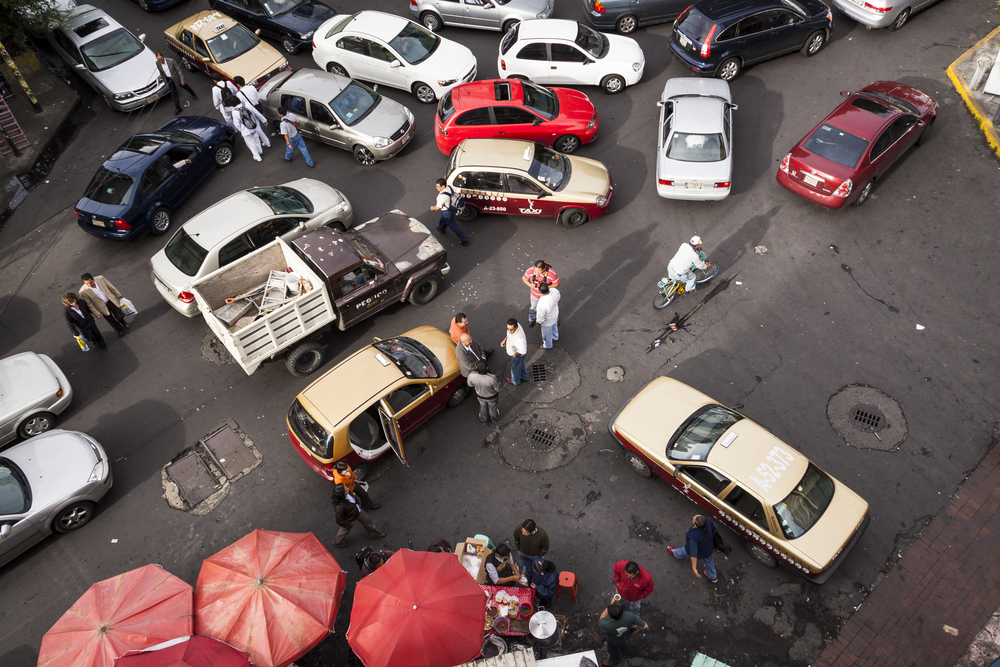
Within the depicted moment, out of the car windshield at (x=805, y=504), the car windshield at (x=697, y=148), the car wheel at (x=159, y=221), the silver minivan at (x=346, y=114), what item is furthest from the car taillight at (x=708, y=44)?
the car wheel at (x=159, y=221)

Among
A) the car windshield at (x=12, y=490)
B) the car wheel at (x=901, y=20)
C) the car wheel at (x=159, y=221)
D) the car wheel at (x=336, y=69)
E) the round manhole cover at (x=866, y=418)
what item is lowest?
the round manhole cover at (x=866, y=418)

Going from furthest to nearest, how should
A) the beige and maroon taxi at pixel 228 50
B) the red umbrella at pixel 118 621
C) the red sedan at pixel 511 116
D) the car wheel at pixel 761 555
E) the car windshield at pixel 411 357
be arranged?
the beige and maroon taxi at pixel 228 50 < the red sedan at pixel 511 116 < the car windshield at pixel 411 357 < the car wheel at pixel 761 555 < the red umbrella at pixel 118 621

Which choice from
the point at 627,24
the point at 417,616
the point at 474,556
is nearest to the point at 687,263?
the point at 474,556

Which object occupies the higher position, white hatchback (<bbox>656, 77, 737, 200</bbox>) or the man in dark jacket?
white hatchback (<bbox>656, 77, 737, 200</bbox>)

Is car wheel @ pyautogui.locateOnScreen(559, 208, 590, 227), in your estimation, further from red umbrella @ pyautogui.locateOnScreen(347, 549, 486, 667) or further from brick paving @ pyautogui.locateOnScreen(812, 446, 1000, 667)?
red umbrella @ pyautogui.locateOnScreen(347, 549, 486, 667)

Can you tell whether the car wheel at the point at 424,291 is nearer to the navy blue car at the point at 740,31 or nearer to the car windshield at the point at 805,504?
Answer: the car windshield at the point at 805,504

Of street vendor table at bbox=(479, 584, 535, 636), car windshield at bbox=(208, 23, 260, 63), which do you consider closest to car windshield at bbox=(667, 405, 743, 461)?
street vendor table at bbox=(479, 584, 535, 636)
